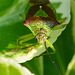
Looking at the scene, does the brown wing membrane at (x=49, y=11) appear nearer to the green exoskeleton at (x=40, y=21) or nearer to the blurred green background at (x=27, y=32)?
the green exoskeleton at (x=40, y=21)

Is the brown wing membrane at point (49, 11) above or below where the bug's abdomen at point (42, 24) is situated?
above

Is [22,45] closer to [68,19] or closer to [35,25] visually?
[35,25]

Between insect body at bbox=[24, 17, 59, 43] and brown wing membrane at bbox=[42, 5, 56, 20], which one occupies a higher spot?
brown wing membrane at bbox=[42, 5, 56, 20]

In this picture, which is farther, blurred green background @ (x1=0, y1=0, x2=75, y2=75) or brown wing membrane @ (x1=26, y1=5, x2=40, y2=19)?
brown wing membrane @ (x1=26, y1=5, x2=40, y2=19)

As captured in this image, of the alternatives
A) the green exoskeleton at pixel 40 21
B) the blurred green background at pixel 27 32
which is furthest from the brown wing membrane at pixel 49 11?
the blurred green background at pixel 27 32

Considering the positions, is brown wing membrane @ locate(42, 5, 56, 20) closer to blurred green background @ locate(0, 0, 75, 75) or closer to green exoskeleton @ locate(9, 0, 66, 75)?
green exoskeleton @ locate(9, 0, 66, 75)

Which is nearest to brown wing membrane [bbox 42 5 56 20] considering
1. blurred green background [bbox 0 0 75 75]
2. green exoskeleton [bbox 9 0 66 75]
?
green exoskeleton [bbox 9 0 66 75]
